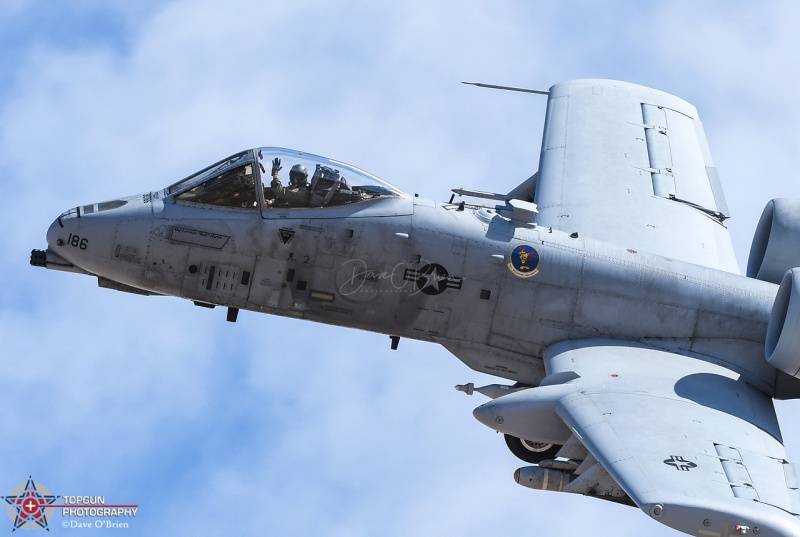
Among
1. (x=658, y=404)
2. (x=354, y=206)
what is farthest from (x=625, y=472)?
(x=354, y=206)

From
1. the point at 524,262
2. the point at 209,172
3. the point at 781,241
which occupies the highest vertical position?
the point at 781,241

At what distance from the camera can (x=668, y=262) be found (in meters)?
25.9

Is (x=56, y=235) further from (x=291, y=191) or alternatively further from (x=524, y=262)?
(x=524, y=262)

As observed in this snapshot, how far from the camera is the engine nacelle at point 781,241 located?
26.7 m

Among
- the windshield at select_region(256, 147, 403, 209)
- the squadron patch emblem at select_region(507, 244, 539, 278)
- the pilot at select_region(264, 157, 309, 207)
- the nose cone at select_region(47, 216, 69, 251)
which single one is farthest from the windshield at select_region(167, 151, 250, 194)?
the squadron patch emblem at select_region(507, 244, 539, 278)

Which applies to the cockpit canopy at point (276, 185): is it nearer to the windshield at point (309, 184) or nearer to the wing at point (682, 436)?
the windshield at point (309, 184)

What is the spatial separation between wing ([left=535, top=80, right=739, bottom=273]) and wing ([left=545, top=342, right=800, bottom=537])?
3447 millimetres

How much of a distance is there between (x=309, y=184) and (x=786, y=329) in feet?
26.0

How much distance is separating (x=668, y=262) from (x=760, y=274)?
2.09m

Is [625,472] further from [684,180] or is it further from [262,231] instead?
[684,180]

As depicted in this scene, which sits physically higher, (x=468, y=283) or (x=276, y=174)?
(x=276, y=174)

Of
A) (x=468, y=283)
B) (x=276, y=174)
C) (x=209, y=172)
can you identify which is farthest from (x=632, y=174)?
(x=209, y=172)

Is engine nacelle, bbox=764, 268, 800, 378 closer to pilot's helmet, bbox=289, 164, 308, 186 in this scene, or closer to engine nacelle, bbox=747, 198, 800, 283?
engine nacelle, bbox=747, 198, 800, 283

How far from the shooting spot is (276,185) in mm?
25156
